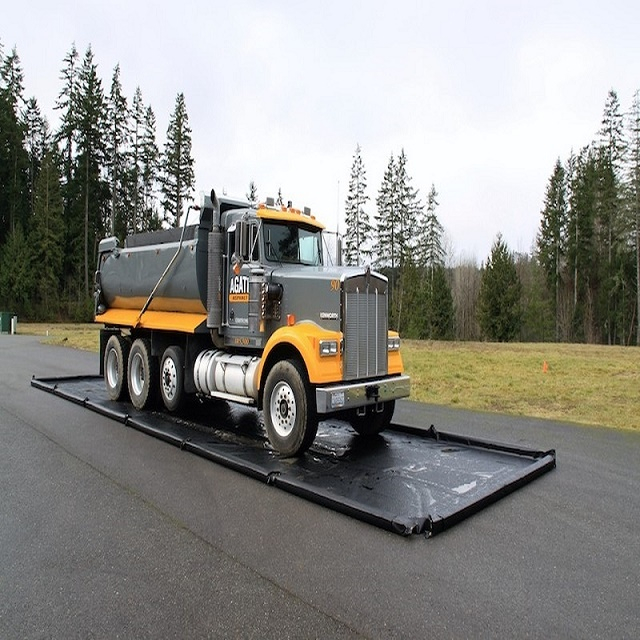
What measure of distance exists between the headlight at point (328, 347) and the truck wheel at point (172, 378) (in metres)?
3.25

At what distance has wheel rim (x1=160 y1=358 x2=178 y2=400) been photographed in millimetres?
8195

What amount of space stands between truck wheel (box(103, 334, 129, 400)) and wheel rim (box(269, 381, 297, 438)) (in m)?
4.31

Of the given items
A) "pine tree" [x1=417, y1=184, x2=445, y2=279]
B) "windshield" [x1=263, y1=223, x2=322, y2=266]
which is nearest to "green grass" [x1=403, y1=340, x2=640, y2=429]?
"windshield" [x1=263, y1=223, x2=322, y2=266]

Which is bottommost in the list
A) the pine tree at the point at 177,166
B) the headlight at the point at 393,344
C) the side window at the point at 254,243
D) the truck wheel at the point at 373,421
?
the truck wheel at the point at 373,421

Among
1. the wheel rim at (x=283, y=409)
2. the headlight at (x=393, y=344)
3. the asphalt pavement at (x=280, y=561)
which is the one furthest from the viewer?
the headlight at (x=393, y=344)

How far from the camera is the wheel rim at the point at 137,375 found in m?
8.93

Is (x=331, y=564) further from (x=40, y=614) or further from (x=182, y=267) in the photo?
(x=182, y=267)

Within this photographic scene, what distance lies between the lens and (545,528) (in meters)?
4.12

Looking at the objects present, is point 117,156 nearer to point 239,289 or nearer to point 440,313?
point 440,313

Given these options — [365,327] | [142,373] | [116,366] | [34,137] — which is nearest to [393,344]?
[365,327]

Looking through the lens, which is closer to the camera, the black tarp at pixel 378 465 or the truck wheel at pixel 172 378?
the black tarp at pixel 378 465

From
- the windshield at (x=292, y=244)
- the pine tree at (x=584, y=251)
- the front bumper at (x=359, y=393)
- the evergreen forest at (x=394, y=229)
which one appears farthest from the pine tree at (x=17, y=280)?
the pine tree at (x=584, y=251)

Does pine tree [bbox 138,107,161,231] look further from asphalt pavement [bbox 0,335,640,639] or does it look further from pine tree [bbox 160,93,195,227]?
asphalt pavement [bbox 0,335,640,639]

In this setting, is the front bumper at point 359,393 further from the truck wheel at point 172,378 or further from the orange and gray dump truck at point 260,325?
the truck wheel at point 172,378
